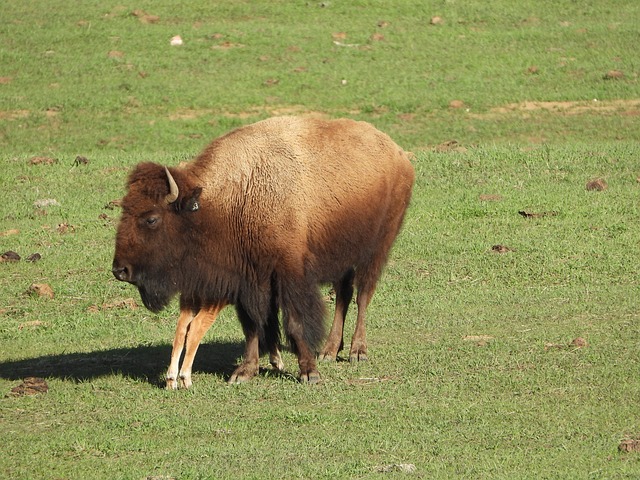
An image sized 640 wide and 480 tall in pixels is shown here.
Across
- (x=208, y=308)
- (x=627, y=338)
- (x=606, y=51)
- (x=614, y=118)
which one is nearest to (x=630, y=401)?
(x=627, y=338)

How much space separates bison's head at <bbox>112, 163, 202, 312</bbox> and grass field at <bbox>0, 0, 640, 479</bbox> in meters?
0.87

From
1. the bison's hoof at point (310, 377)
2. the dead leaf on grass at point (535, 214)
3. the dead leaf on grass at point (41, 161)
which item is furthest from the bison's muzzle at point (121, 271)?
the dead leaf on grass at point (41, 161)

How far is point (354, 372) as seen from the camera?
31.2 feet

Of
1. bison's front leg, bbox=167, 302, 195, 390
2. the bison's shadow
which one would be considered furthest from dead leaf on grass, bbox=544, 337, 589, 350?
bison's front leg, bbox=167, 302, 195, 390

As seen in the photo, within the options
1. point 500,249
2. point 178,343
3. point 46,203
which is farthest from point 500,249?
point 46,203

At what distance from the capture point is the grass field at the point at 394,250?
305 inches

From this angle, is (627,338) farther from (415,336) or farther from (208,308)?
(208,308)

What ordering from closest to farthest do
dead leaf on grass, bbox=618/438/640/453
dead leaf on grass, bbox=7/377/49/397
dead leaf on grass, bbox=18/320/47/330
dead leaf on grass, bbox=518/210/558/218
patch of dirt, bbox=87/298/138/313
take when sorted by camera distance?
dead leaf on grass, bbox=618/438/640/453, dead leaf on grass, bbox=7/377/49/397, dead leaf on grass, bbox=18/320/47/330, patch of dirt, bbox=87/298/138/313, dead leaf on grass, bbox=518/210/558/218

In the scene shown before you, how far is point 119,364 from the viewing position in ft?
32.5

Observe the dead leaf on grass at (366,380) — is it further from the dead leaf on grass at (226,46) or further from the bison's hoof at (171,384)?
the dead leaf on grass at (226,46)

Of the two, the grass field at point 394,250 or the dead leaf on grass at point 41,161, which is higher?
the grass field at point 394,250

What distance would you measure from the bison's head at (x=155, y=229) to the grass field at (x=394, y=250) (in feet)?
2.87

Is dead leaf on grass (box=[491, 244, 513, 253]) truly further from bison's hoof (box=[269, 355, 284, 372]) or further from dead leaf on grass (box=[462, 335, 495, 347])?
bison's hoof (box=[269, 355, 284, 372])

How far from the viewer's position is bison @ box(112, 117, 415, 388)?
29.4 ft
